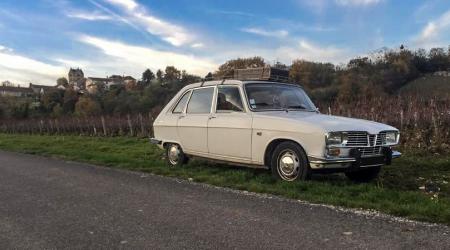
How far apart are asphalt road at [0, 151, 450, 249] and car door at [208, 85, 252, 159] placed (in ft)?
3.50

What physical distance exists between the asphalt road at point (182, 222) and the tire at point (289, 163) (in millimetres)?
936

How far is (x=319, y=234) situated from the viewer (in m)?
4.66

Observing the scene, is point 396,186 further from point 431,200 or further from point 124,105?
point 124,105

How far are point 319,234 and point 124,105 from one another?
148ft

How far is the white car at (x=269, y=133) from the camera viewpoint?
7027mm

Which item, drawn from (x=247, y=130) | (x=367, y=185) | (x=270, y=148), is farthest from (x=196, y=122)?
(x=367, y=185)

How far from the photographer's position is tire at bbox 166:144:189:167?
9.95 meters

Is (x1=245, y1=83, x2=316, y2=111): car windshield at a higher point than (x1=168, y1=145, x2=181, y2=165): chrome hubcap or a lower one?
higher

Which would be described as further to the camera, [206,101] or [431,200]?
[206,101]

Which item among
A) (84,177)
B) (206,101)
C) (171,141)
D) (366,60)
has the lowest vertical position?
(84,177)

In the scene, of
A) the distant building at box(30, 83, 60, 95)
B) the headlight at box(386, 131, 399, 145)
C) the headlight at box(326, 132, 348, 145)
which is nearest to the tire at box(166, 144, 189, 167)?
the headlight at box(326, 132, 348, 145)

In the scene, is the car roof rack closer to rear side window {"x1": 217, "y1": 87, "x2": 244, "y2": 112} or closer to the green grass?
rear side window {"x1": 217, "y1": 87, "x2": 244, "y2": 112}

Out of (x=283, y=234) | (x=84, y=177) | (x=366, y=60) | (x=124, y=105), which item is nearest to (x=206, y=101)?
(x=84, y=177)

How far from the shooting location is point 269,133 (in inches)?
303
